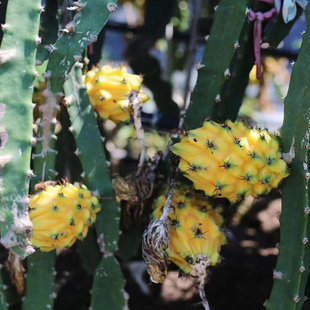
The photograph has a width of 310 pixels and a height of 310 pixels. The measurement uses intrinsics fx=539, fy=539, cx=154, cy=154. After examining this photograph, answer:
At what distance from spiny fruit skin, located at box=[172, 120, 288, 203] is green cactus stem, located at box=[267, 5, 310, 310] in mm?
43

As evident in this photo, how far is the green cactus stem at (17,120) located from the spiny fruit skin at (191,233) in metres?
0.35

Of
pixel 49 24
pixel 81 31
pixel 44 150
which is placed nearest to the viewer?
pixel 81 31

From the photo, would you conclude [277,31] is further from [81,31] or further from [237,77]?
[81,31]

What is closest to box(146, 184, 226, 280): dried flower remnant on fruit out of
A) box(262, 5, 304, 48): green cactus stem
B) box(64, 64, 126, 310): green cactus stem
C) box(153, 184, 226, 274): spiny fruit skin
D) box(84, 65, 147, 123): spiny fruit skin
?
box(153, 184, 226, 274): spiny fruit skin

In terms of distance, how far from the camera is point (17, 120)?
1086 millimetres

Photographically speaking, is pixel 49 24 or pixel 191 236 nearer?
pixel 191 236

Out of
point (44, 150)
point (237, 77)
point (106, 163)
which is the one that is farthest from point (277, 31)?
point (44, 150)

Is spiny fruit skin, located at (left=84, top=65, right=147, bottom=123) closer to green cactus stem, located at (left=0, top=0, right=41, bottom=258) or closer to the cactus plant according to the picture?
the cactus plant

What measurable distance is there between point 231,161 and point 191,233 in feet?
0.63

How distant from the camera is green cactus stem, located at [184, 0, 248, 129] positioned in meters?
1.33

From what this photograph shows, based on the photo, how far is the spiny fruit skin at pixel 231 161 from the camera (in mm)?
1160

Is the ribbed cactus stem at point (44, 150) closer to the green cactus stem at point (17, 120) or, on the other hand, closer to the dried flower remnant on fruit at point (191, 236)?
the green cactus stem at point (17, 120)

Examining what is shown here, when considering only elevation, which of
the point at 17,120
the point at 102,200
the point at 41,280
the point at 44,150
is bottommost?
Answer: the point at 41,280

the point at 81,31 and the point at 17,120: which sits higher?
the point at 81,31
